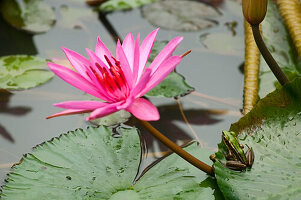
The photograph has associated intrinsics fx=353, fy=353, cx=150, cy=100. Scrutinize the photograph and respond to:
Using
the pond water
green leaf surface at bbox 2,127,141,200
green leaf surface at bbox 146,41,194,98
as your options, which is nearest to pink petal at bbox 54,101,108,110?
green leaf surface at bbox 2,127,141,200

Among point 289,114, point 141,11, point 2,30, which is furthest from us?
point 141,11

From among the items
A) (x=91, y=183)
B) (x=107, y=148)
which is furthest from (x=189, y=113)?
(x=91, y=183)

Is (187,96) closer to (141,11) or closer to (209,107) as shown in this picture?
(209,107)

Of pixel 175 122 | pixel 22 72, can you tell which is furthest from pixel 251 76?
pixel 22 72

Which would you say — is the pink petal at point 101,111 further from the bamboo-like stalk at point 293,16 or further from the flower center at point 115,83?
the bamboo-like stalk at point 293,16

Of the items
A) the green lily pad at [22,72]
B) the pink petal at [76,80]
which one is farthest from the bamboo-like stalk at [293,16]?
the green lily pad at [22,72]
